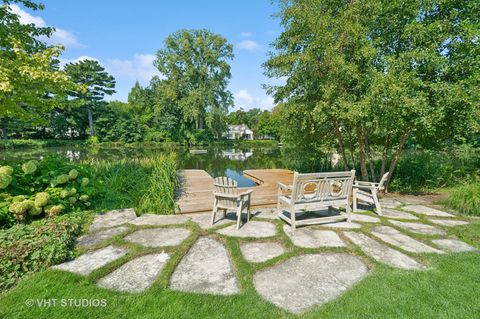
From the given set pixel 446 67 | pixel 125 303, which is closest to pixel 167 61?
pixel 446 67

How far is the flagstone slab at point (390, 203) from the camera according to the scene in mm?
5117

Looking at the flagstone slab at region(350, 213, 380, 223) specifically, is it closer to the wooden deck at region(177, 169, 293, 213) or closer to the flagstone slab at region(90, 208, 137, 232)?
the wooden deck at region(177, 169, 293, 213)

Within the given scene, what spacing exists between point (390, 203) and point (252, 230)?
3.60 m

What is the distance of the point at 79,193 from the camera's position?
4.49m

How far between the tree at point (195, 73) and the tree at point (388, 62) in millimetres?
24216

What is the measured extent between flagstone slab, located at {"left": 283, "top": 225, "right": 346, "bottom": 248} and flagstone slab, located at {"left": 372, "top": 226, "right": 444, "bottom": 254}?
2.18 feet

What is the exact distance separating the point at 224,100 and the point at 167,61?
29.0ft

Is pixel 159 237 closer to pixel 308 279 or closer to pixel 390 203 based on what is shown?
pixel 308 279

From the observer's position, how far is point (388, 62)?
515 cm

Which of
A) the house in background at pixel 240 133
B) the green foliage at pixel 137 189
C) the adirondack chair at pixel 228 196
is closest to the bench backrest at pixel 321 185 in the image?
the adirondack chair at pixel 228 196

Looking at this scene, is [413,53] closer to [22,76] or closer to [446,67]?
[446,67]

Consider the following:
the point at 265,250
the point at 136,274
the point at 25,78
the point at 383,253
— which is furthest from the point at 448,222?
the point at 25,78

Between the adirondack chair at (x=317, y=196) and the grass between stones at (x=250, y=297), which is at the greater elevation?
the adirondack chair at (x=317, y=196)

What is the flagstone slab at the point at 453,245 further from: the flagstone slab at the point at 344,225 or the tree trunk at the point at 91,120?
the tree trunk at the point at 91,120
